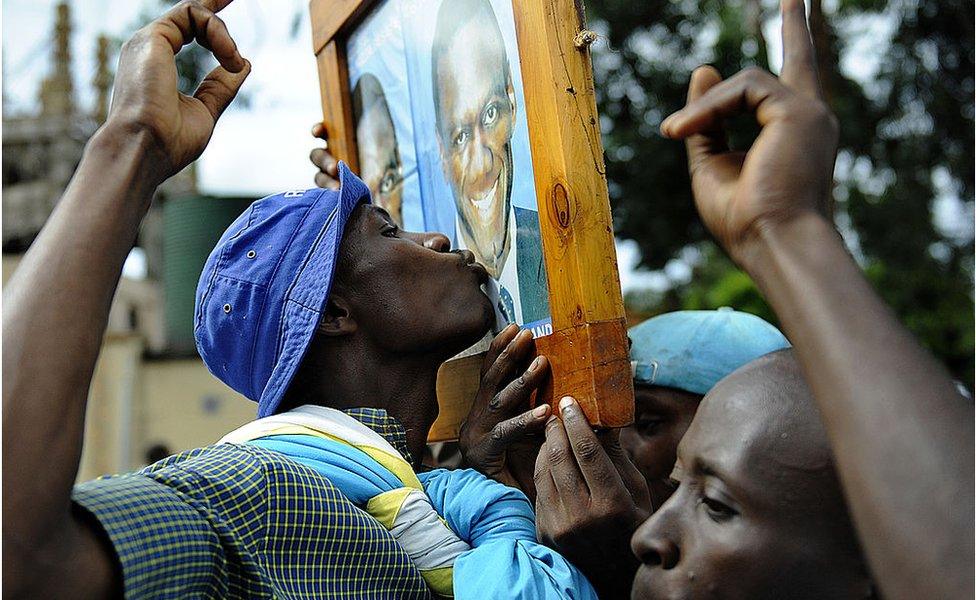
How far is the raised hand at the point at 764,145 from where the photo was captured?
1.31 meters

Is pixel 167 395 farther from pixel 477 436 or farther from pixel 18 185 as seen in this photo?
pixel 477 436

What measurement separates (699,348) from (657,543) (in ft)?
3.76

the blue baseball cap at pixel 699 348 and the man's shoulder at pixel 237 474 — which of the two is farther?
the blue baseball cap at pixel 699 348

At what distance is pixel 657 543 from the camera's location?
1712mm

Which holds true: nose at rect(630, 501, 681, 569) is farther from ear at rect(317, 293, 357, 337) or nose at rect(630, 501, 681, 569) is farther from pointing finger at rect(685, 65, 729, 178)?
ear at rect(317, 293, 357, 337)

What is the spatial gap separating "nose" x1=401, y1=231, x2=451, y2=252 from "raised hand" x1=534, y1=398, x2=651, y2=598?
0.58 m

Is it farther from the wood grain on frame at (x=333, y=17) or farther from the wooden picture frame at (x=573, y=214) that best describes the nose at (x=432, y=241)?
the wood grain on frame at (x=333, y=17)

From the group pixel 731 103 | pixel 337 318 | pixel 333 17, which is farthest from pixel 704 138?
pixel 333 17

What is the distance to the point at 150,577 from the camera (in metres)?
1.42

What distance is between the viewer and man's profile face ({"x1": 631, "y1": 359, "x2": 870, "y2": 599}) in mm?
1619

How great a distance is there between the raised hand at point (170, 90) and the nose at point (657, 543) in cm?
98

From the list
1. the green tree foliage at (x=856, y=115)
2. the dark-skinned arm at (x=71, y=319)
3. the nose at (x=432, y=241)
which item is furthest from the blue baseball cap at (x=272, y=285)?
the green tree foliage at (x=856, y=115)

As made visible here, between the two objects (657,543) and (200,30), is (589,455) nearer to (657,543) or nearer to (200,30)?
(657,543)

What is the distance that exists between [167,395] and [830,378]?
29.3 ft
